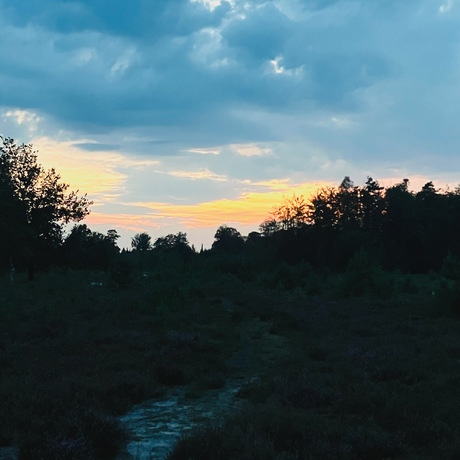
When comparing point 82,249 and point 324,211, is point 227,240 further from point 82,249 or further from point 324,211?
point 82,249

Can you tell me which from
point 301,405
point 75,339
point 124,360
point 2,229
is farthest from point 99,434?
point 2,229

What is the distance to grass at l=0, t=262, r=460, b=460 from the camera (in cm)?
655

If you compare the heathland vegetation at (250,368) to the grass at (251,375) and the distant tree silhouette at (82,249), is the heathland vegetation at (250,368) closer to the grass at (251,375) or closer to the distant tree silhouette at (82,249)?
the grass at (251,375)

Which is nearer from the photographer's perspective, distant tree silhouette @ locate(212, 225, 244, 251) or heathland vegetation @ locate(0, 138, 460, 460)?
heathland vegetation @ locate(0, 138, 460, 460)

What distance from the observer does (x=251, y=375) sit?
1204cm

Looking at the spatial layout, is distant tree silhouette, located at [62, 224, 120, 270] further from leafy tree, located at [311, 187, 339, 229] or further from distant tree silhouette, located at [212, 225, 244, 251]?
distant tree silhouette, located at [212, 225, 244, 251]

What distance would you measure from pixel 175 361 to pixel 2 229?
12.7m

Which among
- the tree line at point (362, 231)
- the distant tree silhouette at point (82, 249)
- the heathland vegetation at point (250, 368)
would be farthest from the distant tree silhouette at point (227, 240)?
the heathland vegetation at point (250, 368)

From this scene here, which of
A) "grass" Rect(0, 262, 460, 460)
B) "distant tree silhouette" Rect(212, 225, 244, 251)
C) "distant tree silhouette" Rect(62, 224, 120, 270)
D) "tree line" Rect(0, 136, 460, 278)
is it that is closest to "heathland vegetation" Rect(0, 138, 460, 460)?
"grass" Rect(0, 262, 460, 460)

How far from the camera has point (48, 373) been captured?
10953 mm

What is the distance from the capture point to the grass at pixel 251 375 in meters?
6.55

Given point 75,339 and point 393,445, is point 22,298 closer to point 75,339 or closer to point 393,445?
point 75,339

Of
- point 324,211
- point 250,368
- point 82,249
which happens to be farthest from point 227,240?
point 250,368

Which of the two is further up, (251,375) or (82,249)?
(82,249)
